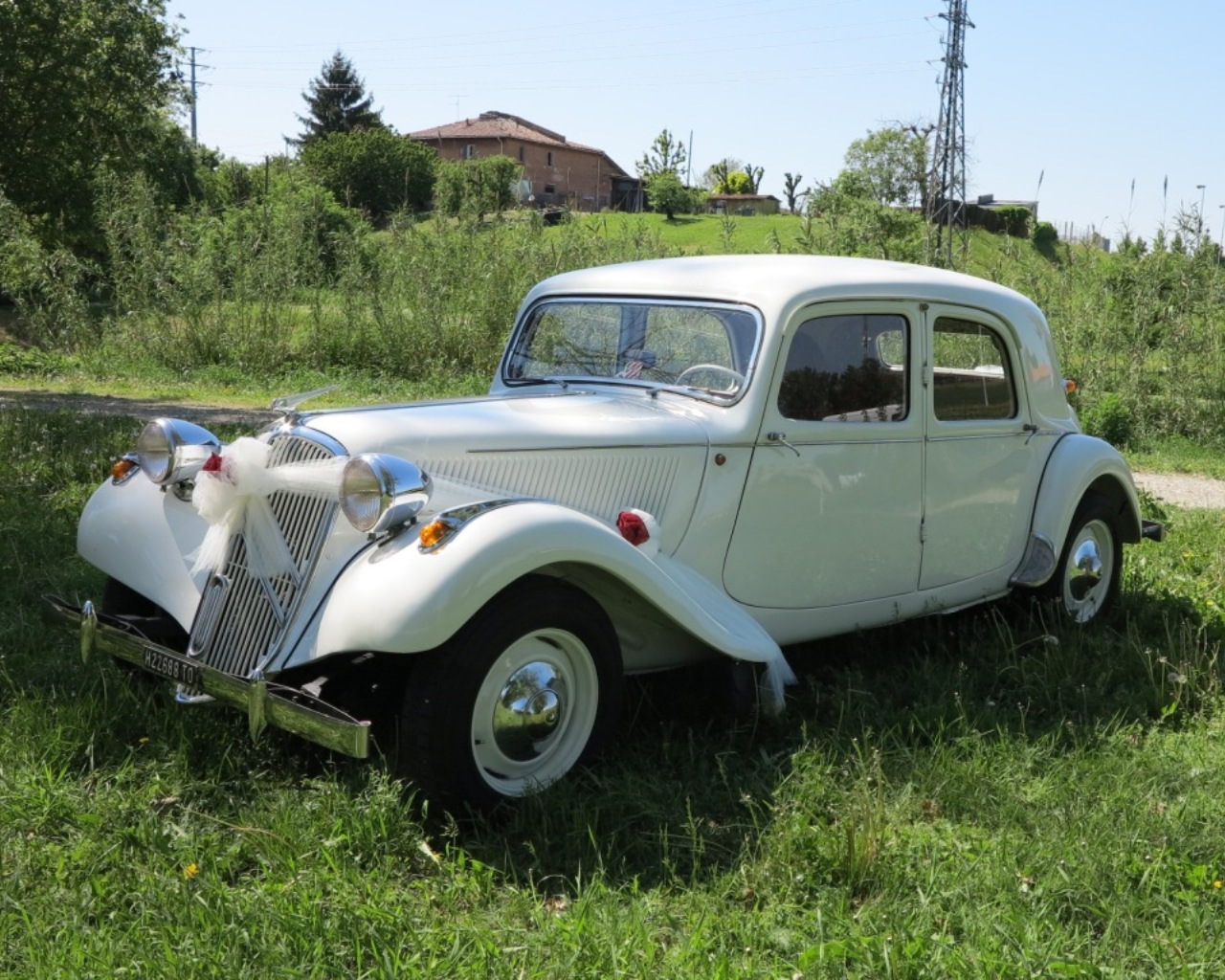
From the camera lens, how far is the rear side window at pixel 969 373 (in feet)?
16.1

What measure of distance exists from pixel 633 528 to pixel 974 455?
1.81m

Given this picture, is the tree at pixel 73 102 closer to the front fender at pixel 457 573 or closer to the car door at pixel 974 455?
the car door at pixel 974 455

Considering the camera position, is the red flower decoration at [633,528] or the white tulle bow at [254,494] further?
the red flower decoration at [633,528]

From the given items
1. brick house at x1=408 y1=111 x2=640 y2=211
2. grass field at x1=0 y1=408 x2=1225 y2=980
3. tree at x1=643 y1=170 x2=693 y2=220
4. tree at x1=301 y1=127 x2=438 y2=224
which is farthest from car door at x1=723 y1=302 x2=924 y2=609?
brick house at x1=408 y1=111 x2=640 y2=211

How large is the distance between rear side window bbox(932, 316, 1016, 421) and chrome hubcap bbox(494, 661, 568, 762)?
7.00 feet

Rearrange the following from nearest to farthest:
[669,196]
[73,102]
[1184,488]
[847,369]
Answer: [847,369] < [1184,488] < [73,102] < [669,196]

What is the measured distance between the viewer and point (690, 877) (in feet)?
10.4

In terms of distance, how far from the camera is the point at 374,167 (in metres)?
49.6

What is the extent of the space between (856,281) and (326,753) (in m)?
2.54

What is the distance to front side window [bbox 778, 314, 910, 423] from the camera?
Answer: 14.4ft

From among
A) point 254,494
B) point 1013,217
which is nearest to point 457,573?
point 254,494

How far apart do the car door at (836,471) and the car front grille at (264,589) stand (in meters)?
1.43

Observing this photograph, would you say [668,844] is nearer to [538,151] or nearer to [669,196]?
[669,196]

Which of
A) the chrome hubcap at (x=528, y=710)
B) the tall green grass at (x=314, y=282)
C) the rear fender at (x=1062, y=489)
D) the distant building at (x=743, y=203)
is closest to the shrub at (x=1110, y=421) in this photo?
the tall green grass at (x=314, y=282)
